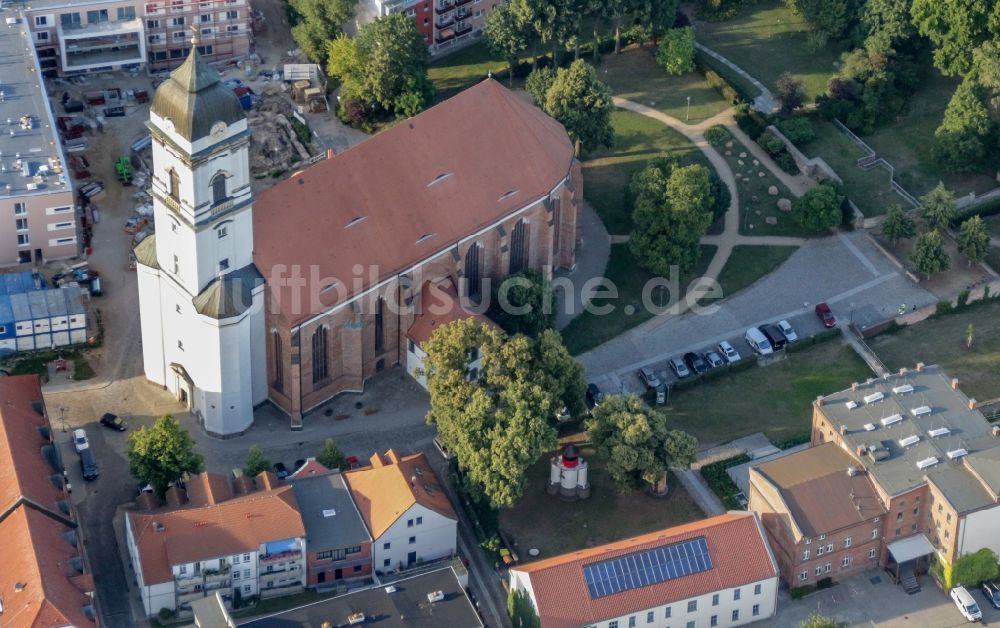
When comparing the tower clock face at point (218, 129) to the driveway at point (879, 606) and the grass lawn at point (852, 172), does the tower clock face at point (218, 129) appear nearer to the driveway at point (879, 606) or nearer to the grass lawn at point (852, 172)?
the driveway at point (879, 606)

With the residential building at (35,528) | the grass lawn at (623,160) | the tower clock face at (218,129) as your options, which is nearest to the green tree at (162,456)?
the residential building at (35,528)

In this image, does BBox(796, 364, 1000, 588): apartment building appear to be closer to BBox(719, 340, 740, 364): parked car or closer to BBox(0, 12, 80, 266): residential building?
BBox(719, 340, 740, 364): parked car

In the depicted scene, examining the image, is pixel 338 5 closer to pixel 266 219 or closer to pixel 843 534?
pixel 266 219

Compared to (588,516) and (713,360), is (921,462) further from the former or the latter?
(588,516)

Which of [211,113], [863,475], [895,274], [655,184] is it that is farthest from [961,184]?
[211,113]

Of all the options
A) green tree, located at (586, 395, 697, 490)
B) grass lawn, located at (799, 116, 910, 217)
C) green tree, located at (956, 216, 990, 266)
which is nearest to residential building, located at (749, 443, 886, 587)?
green tree, located at (586, 395, 697, 490)
